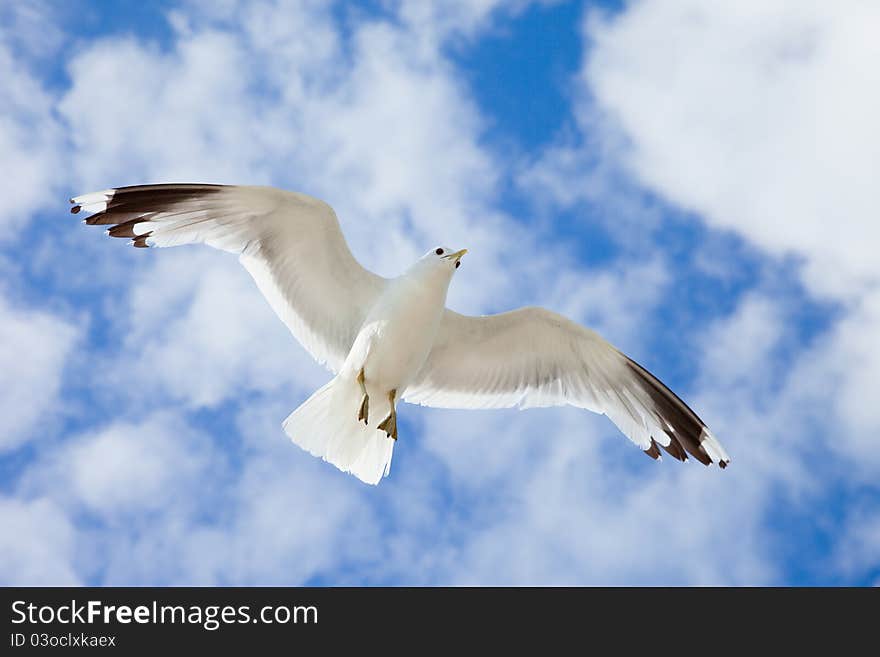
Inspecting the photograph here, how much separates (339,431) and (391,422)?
0.87 feet

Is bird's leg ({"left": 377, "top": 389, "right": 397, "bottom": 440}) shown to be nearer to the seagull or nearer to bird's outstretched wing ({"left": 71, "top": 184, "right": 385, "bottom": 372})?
the seagull

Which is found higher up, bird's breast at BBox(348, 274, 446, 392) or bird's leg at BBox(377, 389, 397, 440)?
bird's breast at BBox(348, 274, 446, 392)

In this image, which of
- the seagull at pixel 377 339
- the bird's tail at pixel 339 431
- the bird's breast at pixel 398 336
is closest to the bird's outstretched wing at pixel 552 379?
the seagull at pixel 377 339

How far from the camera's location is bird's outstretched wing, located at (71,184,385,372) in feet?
17.6

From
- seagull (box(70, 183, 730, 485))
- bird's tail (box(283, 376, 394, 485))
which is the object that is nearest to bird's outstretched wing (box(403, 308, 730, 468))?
seagull (box(70, 183, 730, 485))

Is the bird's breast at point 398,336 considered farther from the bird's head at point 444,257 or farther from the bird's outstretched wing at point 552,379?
the bird's outstretched wing at point 552,379

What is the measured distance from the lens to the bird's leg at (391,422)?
5.48 m

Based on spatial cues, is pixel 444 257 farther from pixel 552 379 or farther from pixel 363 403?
pixel 552 379

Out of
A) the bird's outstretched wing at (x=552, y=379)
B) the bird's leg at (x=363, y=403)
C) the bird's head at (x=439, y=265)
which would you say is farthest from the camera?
the bird's outstretched wing at (x=552, y=379)

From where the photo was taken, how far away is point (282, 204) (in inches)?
216

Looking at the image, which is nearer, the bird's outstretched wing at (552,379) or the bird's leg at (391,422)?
the bird's leg at (391,422)

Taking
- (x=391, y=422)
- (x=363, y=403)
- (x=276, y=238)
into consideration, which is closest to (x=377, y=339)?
(x=363, y=403)

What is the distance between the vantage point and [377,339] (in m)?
5.34

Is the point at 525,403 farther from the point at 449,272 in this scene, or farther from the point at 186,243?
the point at 186,243
